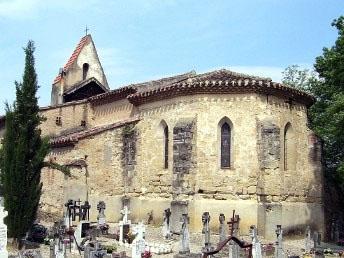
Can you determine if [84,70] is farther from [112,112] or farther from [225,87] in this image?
[225,87]

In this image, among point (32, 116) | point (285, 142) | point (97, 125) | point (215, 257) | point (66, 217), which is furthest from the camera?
point (97, 125)

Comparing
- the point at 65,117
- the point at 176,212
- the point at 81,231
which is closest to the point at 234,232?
the point at 176,212

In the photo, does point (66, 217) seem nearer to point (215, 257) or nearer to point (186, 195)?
point (186, 195)

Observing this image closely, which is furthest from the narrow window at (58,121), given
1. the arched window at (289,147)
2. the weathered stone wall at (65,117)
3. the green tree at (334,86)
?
the green tree at (334,86)

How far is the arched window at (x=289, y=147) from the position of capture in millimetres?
22672

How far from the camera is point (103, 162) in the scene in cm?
2497

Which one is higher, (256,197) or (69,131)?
(69,131)

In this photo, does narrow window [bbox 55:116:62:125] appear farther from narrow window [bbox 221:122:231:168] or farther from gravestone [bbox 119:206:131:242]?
narrow window [bbox 221:122:231:168]

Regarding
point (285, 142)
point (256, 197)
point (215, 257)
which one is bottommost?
point (215, 257)

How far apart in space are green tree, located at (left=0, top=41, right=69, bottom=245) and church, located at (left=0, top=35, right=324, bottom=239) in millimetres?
5192

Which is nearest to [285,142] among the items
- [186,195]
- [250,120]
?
[250,120]

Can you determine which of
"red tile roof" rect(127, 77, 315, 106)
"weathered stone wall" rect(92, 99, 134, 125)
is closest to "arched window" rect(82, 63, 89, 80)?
"weathered stone wall" rect(92, 99, 134, 125)

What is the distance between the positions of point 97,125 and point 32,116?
33.7 ft

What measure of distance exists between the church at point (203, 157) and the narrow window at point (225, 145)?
0.04m
